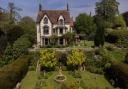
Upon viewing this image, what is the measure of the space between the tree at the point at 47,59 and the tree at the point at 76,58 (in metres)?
2.43

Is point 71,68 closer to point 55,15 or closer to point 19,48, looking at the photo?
point 19,48

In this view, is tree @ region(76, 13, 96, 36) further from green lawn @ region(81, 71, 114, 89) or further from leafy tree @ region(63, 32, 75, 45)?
green lawn @ region(81, 71, 114, 89)

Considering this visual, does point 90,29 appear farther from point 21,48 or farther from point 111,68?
point 111,68

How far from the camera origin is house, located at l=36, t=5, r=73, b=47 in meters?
86.9

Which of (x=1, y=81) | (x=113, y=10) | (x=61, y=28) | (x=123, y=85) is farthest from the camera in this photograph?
(x=113, y=10)

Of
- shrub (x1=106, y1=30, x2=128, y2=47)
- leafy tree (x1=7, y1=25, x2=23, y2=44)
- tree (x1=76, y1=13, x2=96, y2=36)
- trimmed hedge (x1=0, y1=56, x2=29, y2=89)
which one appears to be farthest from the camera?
tree (x1=76, y1=13, x2=96, y2=36)

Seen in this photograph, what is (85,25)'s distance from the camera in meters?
101

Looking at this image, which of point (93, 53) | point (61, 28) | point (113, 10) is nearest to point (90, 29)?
point (113, 10)

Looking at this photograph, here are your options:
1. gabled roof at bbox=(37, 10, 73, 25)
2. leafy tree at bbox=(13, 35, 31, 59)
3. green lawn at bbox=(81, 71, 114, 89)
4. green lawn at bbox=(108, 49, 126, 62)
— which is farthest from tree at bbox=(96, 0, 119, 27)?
green lawn at bbox=(81, 71, 114, 89)

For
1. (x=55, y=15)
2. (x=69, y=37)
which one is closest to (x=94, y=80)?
(x=69, y=37)

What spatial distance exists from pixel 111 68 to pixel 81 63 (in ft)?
21.5

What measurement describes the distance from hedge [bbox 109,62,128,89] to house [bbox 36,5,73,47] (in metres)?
30.4

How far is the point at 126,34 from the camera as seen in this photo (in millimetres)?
82188

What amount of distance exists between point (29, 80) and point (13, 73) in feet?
17.7
